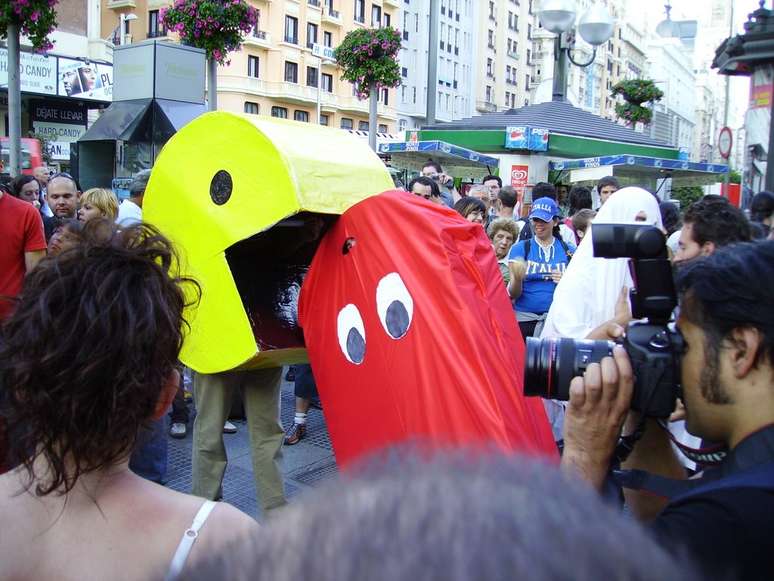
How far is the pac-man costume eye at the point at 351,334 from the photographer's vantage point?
8.80 feet

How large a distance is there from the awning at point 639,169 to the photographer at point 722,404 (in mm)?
12823

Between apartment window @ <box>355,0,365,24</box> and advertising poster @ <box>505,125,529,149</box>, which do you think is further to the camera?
apartment window @ <box>355,0,365,24</box>

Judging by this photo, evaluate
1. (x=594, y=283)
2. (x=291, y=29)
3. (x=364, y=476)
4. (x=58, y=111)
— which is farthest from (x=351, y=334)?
(x=291, y=29)

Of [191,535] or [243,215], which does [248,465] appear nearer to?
[243,215]

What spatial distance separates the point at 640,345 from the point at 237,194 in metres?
1.94

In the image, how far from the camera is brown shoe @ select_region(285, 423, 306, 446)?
5.34 meters

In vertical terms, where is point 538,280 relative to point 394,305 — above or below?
below

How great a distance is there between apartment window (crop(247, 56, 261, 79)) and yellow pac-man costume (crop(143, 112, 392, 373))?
4559 centimetres

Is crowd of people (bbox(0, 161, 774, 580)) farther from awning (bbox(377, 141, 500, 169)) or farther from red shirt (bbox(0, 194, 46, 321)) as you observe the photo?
awning (bbox(377, 141, 500, 169))

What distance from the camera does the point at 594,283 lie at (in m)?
3.31

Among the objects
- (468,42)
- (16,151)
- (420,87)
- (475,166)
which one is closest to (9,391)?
(16,151)

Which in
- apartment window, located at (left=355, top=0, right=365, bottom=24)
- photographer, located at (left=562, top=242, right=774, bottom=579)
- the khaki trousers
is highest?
apartment window, located at (left=355, top=0, right=365, bottom=24)

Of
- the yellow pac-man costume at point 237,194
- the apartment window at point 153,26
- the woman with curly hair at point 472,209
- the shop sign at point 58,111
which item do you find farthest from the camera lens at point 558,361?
the apartment window at point 153,26

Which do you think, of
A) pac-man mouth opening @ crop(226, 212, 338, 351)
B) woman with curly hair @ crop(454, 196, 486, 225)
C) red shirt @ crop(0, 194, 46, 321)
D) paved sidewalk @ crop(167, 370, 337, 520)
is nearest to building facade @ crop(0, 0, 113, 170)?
woman with curly hair @ crop(454, 196, 486, 225)
